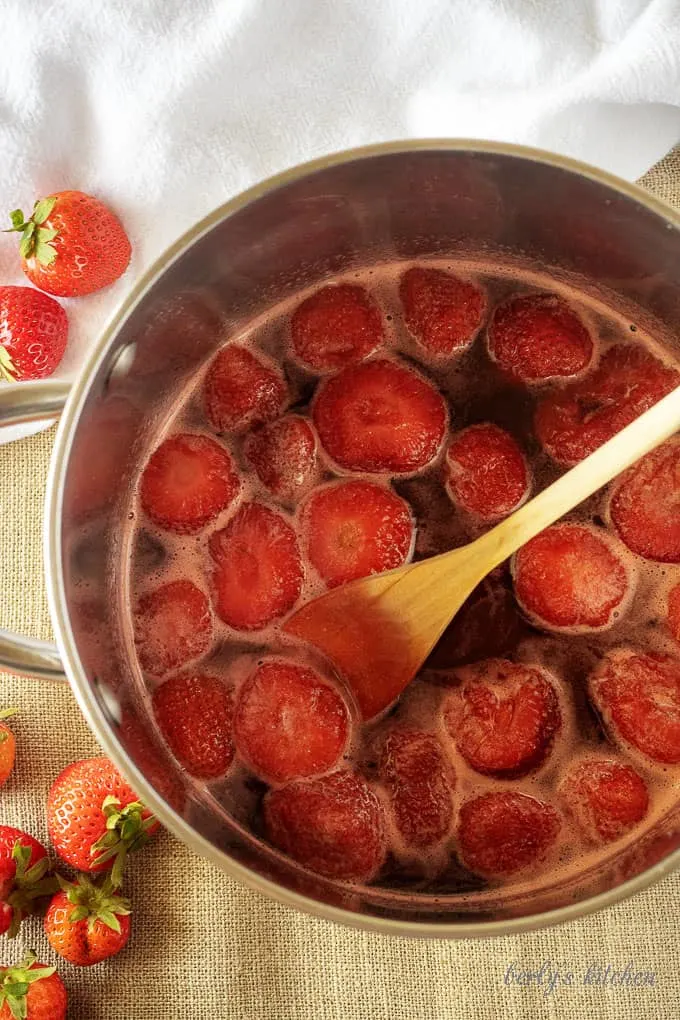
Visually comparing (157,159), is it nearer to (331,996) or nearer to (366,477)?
(366,477)

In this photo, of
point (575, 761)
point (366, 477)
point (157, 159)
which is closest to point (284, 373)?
point (366, 477)

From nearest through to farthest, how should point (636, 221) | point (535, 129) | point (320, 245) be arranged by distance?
point (636, 221), point (320, 245), point (535, 129)

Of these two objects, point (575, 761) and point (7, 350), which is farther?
point (7, 350)

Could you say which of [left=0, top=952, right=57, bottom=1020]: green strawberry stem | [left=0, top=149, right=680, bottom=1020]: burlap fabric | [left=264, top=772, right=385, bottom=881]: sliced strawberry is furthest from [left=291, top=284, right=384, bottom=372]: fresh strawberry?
[left=0, top=952, right=57, bottom=1020]: green strawberry stem

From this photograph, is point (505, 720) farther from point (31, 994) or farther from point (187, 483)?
point (31, 994)

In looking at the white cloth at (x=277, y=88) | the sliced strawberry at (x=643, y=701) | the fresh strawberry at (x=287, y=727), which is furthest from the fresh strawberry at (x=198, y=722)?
the white cloth at (x=277, y=88)

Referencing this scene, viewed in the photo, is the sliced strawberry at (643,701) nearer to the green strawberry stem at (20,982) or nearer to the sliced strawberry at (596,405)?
the sliced strawberry at (596,405)

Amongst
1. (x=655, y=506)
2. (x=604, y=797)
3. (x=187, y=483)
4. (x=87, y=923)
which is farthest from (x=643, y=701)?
(x=87, y=923)
